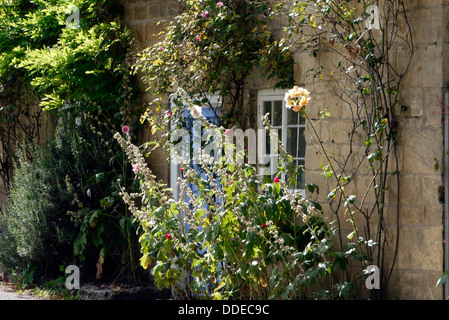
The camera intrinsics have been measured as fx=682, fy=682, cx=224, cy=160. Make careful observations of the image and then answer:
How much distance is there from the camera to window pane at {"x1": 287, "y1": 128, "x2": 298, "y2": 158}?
6.58 metres

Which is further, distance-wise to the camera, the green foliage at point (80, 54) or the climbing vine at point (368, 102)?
the green foliage at point (80, 54)

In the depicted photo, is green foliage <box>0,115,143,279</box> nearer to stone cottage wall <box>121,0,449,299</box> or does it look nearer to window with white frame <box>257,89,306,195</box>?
window with white frame <box>257,89,306,195</box>

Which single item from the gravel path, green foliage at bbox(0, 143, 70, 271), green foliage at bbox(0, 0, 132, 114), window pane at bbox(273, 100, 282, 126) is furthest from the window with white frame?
the gravel path

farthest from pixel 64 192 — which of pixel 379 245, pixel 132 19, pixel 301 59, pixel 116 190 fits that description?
pixel 379 245

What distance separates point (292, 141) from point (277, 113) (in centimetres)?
33

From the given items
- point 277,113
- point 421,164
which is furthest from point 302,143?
point 421,164

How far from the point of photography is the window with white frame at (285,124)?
6.52 m

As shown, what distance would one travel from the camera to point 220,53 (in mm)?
6637

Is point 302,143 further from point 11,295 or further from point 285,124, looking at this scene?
point 11,295

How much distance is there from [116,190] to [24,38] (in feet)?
9.15

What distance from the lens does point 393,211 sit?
17.6 feet

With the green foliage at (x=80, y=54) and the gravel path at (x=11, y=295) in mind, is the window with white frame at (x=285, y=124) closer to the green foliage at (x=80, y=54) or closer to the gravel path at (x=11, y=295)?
the green foliage at (x=80, y=54)

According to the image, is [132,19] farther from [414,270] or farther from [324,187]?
[414,270]

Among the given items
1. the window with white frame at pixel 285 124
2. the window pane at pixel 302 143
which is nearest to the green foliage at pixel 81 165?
the window with white frame at pixel 285 124
